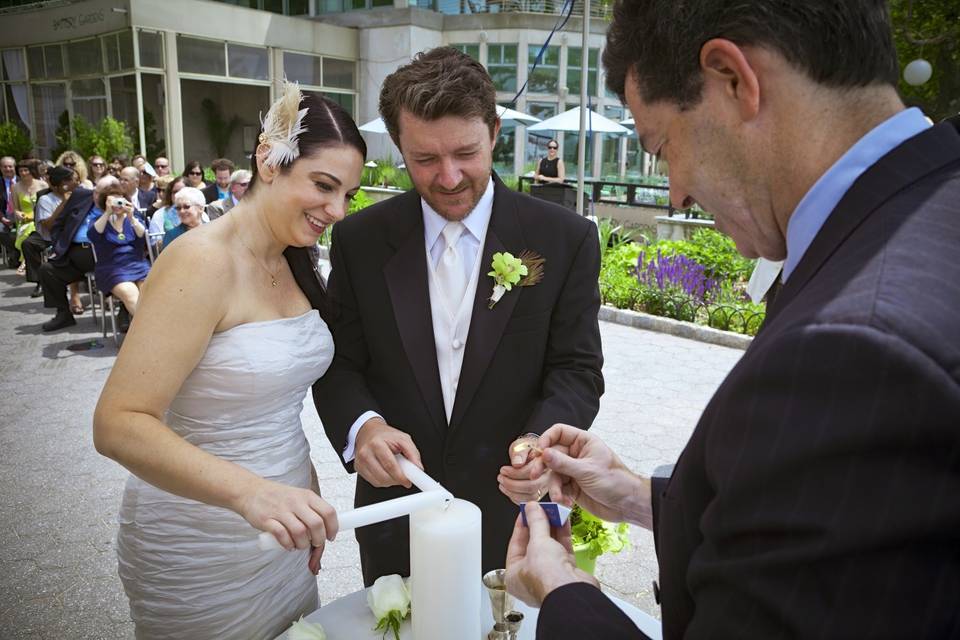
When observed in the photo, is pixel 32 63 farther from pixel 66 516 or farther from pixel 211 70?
pixel 66 516

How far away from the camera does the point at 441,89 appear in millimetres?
2178

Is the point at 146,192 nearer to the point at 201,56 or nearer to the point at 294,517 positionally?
the point at 294,517

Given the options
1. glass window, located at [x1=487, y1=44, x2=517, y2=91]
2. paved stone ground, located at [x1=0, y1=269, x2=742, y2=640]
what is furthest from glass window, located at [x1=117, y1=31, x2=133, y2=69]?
paved stone ground, located at [x1=0, y1=269, x2=742, y2=640]

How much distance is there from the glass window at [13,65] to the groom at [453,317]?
27.4 meters

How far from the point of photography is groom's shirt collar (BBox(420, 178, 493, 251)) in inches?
95.8

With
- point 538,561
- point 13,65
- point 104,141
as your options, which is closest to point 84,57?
point 13,65

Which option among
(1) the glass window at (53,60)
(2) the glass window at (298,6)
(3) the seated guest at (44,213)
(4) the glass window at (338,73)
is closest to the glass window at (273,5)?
(2) the glass window at (298,6)

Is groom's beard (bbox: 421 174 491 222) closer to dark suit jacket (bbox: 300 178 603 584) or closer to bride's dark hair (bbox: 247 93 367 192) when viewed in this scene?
dark suit jacket (bbox: 300 178 603 584)

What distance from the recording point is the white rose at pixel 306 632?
1.64 m

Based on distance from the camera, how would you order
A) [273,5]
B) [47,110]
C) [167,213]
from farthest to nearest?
[273,5] → [47,110] → [167,213]

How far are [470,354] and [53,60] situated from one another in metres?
26.7

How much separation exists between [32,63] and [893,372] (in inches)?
1144

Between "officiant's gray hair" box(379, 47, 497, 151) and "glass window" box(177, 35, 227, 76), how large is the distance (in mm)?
22013

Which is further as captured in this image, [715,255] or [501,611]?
[715,255]
